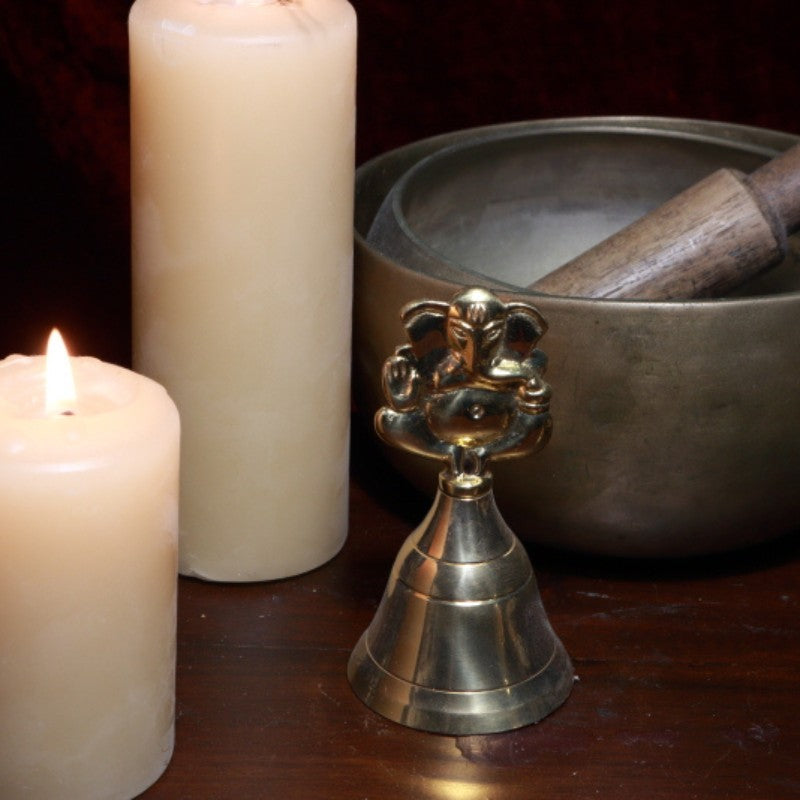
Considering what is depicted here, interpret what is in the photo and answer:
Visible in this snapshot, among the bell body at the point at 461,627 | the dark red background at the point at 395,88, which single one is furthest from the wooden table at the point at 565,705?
the dark red background at the point at 395,88

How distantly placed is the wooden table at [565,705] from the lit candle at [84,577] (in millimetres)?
45

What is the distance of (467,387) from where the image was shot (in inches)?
30.9

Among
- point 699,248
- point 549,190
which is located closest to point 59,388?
point 699,248

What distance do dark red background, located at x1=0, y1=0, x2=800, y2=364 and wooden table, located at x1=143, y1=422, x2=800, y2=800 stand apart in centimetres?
33

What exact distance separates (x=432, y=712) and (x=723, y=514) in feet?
0.64

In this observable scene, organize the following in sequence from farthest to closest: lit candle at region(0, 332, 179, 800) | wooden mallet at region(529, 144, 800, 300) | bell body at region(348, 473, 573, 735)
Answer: wooden mallet at region(529, 144, 800, 300) → bell body at region(348, 473, 573, 735) → lit candle at region(0, 332, 179, 800)

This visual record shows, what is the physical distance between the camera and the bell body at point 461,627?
80cm

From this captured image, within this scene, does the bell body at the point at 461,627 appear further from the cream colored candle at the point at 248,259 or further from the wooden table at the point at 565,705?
the cream colored candle at the point at 248,259

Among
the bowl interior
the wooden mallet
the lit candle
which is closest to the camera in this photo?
the lit candle

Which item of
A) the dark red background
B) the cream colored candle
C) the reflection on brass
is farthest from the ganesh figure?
the dark red background

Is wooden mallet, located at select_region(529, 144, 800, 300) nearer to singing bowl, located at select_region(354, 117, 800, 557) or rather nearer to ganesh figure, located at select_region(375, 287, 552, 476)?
singing bowl, located at select_region(354, 117, 800, 557)

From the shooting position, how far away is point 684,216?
0.97 meters

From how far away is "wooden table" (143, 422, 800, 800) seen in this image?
2.56 feet

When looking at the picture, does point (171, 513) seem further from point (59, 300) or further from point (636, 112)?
point (636, 112)
